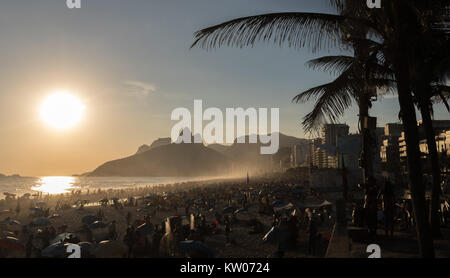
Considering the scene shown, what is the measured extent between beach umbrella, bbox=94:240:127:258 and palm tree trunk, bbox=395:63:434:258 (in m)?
11.7

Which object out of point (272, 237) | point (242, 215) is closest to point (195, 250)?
point (272, 237)

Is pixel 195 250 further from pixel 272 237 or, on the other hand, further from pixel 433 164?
pixel 433 164

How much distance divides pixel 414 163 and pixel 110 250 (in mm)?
12034

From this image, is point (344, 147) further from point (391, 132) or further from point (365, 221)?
point (391, 132)

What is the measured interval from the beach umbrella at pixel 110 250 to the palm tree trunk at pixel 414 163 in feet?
38.4

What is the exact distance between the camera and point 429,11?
14.0 ft

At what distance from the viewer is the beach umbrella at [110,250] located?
12.9m

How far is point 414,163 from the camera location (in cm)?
427

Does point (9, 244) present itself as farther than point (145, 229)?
No

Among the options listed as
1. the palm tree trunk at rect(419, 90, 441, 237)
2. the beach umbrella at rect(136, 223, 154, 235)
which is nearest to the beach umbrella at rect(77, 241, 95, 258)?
the beach umbrella at rect(136, 223, 154, 235)
